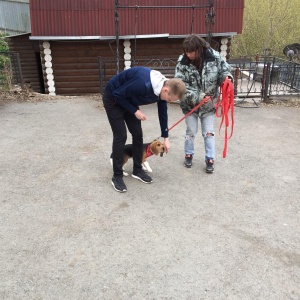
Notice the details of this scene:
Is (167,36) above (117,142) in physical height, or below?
above

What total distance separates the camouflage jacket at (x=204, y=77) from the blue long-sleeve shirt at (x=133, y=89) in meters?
0.72

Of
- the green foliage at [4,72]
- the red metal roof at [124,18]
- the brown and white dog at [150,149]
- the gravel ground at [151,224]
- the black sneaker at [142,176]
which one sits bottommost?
the gravel ground at [151,224]

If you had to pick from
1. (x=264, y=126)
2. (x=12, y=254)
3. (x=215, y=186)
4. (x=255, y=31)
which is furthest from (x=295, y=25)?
(x=12, y=254)

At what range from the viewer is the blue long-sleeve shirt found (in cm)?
316

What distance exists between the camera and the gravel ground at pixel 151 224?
245 cm

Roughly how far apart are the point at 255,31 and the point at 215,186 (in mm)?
29122

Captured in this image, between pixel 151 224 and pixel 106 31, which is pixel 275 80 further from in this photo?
pixel 151 224

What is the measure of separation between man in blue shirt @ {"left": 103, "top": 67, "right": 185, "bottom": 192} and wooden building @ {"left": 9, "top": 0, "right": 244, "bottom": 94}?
6793 mm

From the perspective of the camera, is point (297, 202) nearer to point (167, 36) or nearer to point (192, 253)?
point (192, 253)

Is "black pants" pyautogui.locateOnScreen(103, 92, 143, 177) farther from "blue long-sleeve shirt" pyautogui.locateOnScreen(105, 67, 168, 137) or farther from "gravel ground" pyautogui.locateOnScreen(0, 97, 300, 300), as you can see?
"gravel ground" pyautogui.locateOnScreen(0, 97, 300, 300)

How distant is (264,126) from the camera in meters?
6.45

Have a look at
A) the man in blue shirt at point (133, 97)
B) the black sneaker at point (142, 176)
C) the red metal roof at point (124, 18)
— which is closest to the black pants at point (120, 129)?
the man in blue shirt at point (133, 97)

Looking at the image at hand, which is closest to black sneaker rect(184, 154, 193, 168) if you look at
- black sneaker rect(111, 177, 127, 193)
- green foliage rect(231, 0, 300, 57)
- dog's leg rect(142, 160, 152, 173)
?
dog's leg rect(142, 160, 152, 173)

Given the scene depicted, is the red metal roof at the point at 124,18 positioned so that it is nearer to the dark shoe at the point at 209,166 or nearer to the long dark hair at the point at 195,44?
the long dark hair at the point at 195,44
